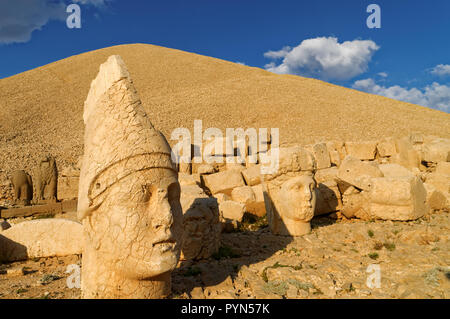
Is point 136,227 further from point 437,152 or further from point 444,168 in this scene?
point 437,152

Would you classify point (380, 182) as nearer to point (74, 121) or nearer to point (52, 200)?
point (52, 200)

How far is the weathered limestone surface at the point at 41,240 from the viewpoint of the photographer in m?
5.46

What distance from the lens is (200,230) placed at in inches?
187

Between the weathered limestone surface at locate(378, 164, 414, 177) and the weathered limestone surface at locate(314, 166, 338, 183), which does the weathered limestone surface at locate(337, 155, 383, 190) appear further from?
the weathered limestone surface at locate(378, 164, 414, 177)

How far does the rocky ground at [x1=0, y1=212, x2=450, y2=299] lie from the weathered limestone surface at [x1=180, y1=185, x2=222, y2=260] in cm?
17

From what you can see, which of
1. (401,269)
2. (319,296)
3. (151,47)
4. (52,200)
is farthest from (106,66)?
(151,47)

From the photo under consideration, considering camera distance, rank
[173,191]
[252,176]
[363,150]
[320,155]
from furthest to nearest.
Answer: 1. [363,150]
2. [320,155]
3. [252,176]
4. [173,191]

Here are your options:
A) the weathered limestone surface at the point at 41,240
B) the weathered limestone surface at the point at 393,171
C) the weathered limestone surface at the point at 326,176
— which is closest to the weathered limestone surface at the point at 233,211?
the weathered limestone surface at the point at 326,176

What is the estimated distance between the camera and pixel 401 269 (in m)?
4.16

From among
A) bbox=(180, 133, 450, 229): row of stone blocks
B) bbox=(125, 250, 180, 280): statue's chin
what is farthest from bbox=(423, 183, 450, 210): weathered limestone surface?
bbox=(125, 250, 180, 280): statue's chin

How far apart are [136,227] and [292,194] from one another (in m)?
3.42

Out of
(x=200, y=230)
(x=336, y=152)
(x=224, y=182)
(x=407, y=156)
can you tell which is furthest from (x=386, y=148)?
(x=200, y=230)

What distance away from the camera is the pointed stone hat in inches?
113

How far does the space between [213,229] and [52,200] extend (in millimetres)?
7245
